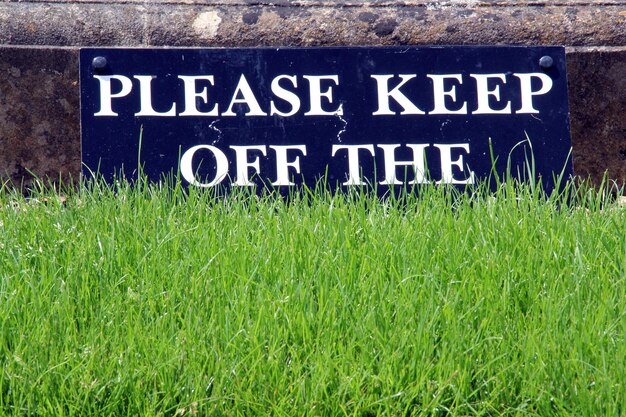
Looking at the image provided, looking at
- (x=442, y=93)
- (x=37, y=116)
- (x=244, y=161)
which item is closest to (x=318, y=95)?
(x=244, y=161)

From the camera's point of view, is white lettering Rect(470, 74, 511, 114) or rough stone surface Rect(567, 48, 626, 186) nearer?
white lettering Rect(470, 74, 511, 114)

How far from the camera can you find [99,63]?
3322 millimetres

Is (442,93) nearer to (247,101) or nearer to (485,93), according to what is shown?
(485,93)

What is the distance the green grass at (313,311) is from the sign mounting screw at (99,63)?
29.4 inches

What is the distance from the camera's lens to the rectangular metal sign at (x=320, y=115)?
3285 millimetres

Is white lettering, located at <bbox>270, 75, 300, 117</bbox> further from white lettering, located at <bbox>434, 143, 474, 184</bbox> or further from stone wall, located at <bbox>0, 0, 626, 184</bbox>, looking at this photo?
white lettering, located at <bbox>434, 143, 474, 184</bbox>

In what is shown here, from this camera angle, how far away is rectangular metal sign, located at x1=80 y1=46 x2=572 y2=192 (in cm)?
329

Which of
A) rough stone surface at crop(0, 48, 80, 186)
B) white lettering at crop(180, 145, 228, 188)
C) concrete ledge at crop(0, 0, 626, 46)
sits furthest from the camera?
concrete ledge at crop(0, 0, 626, 46)

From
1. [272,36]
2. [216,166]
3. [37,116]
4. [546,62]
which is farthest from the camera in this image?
[272,36]

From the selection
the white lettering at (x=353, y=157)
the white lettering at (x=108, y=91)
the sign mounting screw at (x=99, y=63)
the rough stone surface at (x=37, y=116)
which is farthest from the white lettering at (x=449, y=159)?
the rough stone surface at (x=37, y=116)

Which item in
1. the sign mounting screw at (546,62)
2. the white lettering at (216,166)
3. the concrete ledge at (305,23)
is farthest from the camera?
the concrete ledge at (305,23)

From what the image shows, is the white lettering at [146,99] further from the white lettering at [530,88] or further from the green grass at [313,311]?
the white lettering at [530,88]

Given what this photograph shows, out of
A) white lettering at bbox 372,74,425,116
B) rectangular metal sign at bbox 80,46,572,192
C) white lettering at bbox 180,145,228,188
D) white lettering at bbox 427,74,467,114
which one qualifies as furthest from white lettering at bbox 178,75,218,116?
white lettering at bbox 427,74,467,114

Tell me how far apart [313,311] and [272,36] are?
6.11 feet
